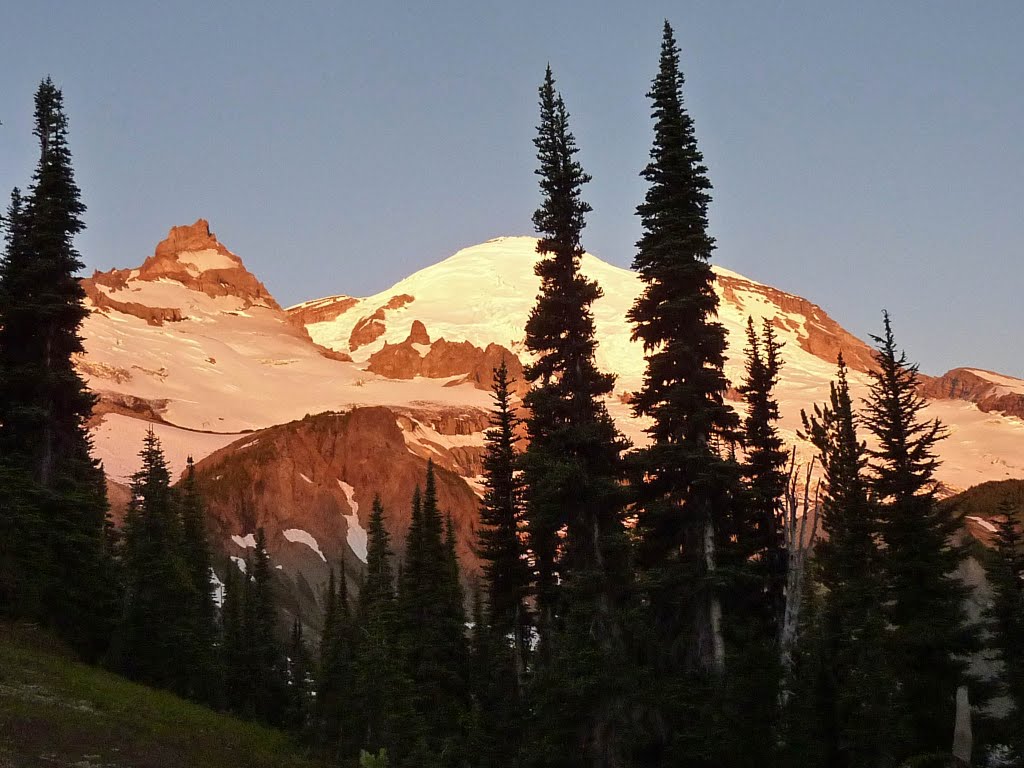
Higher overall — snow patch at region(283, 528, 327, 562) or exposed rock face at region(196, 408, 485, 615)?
exposed rock face at region(196, 408, 485, 615)

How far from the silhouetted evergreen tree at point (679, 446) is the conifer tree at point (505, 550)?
374 inches

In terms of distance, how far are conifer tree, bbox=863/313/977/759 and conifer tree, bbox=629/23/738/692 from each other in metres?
→ 6.44

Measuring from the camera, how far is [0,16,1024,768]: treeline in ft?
97.5

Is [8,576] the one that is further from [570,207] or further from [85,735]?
[570,207]

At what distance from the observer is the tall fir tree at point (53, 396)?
39.4 m

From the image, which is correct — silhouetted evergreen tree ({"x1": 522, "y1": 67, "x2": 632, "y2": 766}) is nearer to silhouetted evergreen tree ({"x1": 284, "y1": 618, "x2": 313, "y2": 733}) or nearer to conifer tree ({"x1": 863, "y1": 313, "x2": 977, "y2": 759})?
conifer tree ({"x1": 863, "y1": 313, "x2": 977, "y2": 759})

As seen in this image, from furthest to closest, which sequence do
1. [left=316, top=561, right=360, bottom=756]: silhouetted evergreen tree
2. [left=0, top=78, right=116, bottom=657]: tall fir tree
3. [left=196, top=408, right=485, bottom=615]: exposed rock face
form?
[left=196, top=408, right=485, bottom=615]: exposed rock face < [left=316, top=561, right=360, bottom=756]: silhouetted evergreen tree < [left=0, top=78, right=116, bottom=657]: tall fir tree

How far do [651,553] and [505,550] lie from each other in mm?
11009

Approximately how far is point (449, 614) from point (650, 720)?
92.1 ft

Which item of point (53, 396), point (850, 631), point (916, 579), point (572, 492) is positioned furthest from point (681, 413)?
point (53, 396)

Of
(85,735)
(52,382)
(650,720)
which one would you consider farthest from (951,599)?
(52,382)

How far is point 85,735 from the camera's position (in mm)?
23469

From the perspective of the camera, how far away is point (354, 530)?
16562 centimetres

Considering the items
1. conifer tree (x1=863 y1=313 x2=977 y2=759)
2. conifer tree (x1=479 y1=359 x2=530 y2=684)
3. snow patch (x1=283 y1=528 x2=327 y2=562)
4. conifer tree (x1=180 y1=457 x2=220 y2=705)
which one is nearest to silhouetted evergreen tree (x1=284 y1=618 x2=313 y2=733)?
conifer tree (x1=180 y1=457 x2=220 y2=705)
